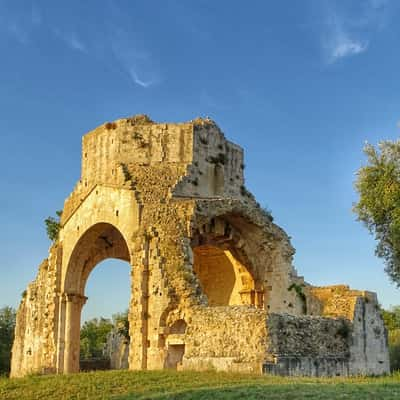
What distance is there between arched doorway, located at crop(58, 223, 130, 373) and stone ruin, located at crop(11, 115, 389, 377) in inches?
2.1

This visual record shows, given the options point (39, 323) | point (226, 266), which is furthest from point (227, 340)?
point (39, 323)

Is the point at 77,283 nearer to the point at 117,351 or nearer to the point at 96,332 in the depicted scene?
the point at 117,351

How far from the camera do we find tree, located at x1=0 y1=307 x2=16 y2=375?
39.9 meters

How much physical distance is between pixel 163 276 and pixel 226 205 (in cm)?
375

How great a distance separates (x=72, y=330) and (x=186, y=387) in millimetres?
13881

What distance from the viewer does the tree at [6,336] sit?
3988cm

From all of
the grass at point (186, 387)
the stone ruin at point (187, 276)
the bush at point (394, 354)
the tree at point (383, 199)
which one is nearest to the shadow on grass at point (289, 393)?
the grass at point (186, 387)

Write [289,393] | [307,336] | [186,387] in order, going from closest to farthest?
[289,393] < [186,387] < [307,336]

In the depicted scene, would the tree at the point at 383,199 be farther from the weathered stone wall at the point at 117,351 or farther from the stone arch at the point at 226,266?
the weathered stone wall at the point at 117,351

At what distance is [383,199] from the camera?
23094 mm

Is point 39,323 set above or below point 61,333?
above

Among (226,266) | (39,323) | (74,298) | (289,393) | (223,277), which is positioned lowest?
(289,393)

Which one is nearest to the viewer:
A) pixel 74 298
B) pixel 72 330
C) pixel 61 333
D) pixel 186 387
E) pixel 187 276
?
pixel 186 387

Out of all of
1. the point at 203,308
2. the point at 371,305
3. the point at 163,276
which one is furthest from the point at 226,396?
the point at 371,305
